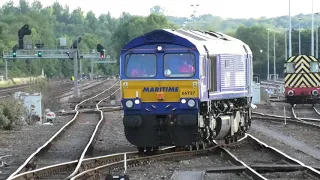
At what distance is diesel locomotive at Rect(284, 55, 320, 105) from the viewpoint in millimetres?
40281

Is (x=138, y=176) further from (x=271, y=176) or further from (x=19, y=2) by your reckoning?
(x=19, y=2)

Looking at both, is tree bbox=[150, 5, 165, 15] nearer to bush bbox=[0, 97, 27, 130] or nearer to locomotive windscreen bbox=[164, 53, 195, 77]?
bush bbox=[0, 97, 27, 130]

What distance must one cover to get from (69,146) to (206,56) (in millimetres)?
5382

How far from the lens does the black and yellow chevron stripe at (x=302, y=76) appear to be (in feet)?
132

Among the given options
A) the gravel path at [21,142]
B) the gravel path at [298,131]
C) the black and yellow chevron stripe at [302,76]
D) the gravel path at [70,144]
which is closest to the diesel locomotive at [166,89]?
the gravel path at [70,144]

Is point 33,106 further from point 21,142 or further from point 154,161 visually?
point 154,161

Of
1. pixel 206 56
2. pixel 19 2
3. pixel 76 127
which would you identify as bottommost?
pixel 76 127

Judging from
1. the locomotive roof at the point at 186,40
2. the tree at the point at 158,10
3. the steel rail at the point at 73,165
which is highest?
the tree at the point at 158,10

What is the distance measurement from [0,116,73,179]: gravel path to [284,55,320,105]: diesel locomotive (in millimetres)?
14190

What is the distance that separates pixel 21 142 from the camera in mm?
22781

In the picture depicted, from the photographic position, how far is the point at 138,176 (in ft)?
47.9

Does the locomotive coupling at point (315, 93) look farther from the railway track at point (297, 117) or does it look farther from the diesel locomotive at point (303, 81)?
the railway track at point (297, 117)

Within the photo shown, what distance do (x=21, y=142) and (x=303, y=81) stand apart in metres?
21.2

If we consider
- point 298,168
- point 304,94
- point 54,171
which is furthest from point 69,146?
point 304,94
